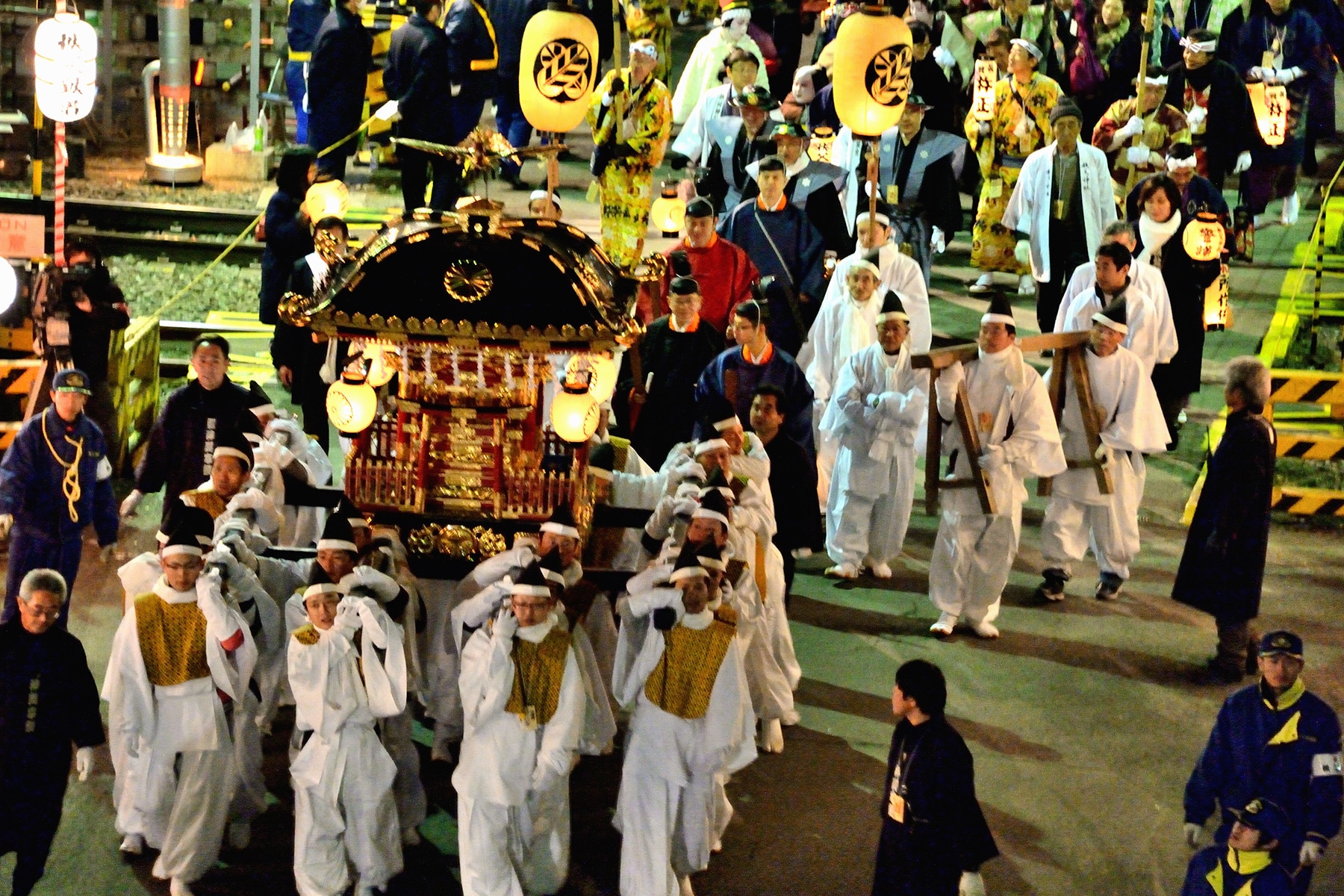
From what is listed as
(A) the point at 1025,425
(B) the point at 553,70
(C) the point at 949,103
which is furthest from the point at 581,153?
(A) the point at 1025,425

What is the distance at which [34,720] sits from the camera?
7844 mm

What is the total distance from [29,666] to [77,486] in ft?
8.16

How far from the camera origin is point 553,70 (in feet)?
40.2

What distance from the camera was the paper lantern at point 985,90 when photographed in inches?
681

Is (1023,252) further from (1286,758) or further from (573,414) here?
(1286,758)

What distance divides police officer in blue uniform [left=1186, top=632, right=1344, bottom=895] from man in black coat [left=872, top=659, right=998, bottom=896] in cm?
106

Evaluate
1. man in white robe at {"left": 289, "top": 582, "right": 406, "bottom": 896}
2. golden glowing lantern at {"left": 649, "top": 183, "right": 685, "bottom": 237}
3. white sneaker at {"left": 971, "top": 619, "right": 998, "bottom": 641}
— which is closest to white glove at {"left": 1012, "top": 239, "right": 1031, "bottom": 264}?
golden glowing lantern at {"left": 649, "top": 183, "right": 685, "bottom": 237}

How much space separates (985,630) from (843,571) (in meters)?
1.13

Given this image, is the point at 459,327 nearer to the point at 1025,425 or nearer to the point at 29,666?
the point at 29,666

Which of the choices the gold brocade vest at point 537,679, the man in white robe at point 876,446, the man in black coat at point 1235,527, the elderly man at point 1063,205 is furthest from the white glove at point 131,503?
→ the elderly man at point 1063,205

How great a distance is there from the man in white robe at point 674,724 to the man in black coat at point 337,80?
31.3 feet

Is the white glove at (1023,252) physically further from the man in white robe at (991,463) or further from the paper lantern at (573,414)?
the paper lantern at (573,414)

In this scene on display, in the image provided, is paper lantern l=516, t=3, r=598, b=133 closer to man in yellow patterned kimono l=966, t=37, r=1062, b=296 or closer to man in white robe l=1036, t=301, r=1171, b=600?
man in white robe l=1036, t=301, r=1171, b=600

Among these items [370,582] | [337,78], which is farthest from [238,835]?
[337,78]
